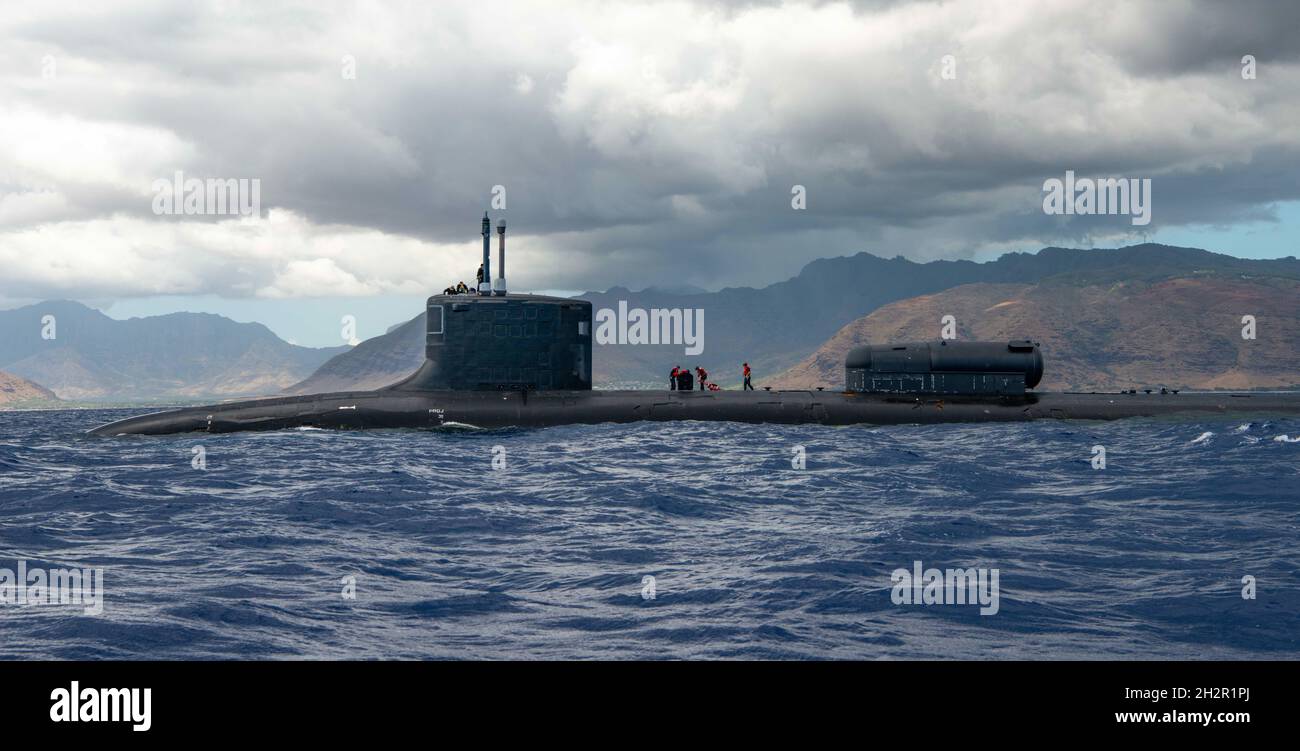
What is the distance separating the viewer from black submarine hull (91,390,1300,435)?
113ft

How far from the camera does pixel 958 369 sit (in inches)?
1401

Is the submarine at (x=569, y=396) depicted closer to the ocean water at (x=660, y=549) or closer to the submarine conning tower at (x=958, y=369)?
the submarine conning tower at (x=958, y=369)

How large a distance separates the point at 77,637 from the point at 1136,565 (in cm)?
1220

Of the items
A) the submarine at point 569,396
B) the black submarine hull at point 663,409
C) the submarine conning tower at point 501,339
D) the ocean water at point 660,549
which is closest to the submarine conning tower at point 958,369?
the submarine at point 569,396

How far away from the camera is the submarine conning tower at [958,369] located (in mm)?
35438

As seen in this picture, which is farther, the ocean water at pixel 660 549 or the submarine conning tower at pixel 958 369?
the submarine conning tower at pixel 958 369

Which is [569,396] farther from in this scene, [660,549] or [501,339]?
[660,549]

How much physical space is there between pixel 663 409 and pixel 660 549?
2137cm

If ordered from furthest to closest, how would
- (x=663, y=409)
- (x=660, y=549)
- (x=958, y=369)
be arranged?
1. (x=663, y=409)
2. (x=958, y=369)
3. (x=660, y=549)

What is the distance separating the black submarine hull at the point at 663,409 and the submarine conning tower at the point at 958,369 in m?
0.43

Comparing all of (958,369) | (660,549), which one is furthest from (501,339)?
(660,549)

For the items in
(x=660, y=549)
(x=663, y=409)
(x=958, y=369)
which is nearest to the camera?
(x=660, y=549)

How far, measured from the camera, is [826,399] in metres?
36.3
